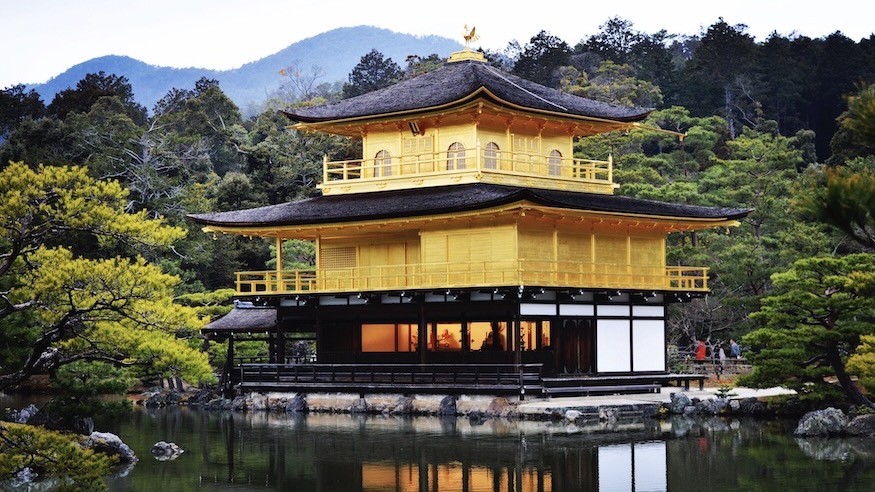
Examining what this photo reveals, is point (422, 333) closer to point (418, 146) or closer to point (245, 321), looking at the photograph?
point (418, 146)

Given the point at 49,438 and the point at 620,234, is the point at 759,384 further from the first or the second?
the point at 49,438

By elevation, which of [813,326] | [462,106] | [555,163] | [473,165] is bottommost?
[813,326]

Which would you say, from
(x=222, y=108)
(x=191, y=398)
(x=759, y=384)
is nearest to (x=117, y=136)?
(x=191, y=398)

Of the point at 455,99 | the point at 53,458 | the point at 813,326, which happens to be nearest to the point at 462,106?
the point at 455,99

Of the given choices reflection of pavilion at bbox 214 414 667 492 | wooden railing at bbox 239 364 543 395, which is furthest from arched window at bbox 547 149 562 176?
reflection of pavilion at bbox 214 414 667 492

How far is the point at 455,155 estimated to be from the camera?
39031 millimetres

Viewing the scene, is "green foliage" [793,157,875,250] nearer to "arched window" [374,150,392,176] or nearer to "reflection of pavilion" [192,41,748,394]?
"reflection of pavilion" [192,41,748,394]

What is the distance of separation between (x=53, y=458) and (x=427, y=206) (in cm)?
2053

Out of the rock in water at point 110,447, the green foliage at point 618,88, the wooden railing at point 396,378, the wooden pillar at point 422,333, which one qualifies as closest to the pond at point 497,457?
the rock in water at point 110,447

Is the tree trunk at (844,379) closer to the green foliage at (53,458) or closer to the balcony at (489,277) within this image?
the balcony at (489,277)

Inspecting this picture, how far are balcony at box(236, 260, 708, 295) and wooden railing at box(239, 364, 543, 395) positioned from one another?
2.25 m

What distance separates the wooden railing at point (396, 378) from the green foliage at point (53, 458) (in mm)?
17769

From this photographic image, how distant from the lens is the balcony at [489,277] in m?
34.8

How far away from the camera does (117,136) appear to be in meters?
59.2
